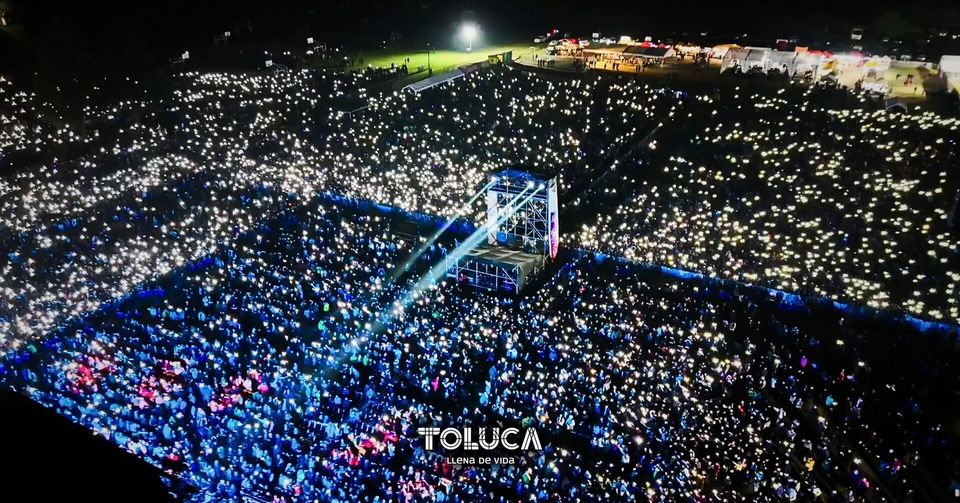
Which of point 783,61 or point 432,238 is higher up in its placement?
point 783,61

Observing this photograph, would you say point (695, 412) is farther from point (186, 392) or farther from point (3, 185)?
point (3, 185)

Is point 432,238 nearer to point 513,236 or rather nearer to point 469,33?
point 513,236

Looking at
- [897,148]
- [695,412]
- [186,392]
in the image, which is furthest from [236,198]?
[897,148]

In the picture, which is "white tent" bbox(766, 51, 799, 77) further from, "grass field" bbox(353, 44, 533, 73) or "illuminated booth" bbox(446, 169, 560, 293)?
"illuminated booth" bbox(446, 169, 560, 293)

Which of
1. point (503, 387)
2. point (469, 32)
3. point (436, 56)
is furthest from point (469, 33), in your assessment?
point (503, 387)

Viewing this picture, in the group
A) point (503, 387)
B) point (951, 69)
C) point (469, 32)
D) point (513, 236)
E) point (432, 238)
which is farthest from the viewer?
point (469, 32)

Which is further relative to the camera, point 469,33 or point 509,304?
point 469,33

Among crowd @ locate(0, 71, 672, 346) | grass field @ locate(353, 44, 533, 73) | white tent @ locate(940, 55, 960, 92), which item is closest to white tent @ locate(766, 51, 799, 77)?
white tent @ locate(940, 55, 960, 92)
